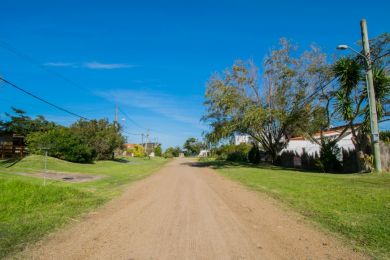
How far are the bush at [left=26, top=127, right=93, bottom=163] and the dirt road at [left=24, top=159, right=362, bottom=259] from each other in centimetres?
2392

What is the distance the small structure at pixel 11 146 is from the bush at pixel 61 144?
1.73 meters

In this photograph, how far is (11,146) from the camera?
31.5 m

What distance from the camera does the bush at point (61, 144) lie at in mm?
29188

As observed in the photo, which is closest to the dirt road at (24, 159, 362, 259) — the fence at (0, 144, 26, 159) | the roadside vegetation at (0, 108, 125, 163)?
the roadside vegetation at (0, 108, 125, 163)

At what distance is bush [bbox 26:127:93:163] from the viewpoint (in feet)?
95.8

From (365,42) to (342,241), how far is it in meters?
16.6

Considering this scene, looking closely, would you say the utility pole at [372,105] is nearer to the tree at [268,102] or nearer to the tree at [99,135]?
the tree at [268,102]

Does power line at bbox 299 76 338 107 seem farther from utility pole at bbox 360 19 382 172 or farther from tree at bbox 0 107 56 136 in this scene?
tree at bbox 0 107 56 136

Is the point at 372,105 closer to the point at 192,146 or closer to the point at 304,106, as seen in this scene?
the point at 304,106

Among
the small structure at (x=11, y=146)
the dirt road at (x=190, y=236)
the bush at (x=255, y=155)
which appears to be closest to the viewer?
the dirt road at (x=190, y=236)

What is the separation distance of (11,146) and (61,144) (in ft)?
18.7

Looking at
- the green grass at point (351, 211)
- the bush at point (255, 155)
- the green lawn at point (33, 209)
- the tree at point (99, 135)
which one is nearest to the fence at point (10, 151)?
the tree at point (99, 135)

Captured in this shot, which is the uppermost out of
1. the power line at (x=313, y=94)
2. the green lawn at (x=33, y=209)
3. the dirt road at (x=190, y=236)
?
the power line at (x=313, y=94)

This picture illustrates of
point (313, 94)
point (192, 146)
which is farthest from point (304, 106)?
point (192, 146)
